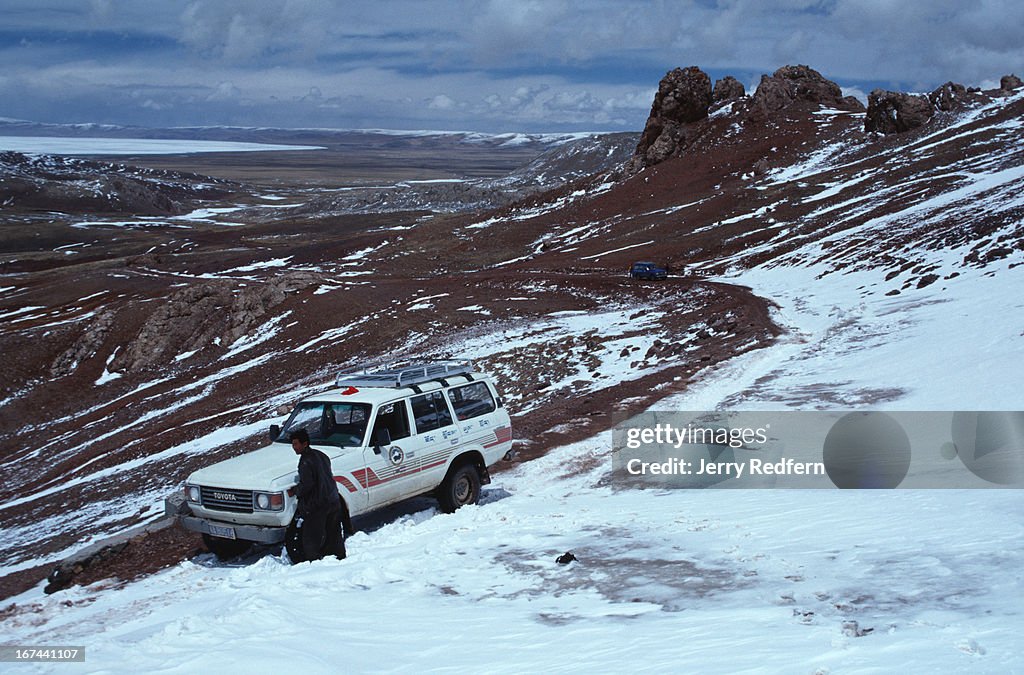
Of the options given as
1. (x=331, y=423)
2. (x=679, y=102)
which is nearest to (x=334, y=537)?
(x=331, y=423)

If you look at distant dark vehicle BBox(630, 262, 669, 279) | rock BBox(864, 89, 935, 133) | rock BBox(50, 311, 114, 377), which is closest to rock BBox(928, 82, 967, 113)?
rock BBox(864, 89, 935, 133)

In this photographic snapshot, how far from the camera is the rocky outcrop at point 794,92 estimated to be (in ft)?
318

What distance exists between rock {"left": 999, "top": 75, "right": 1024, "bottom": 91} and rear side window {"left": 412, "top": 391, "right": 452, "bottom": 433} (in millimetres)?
93705

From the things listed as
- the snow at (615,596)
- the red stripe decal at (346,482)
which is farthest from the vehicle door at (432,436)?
the red stripe decal at (346,482)

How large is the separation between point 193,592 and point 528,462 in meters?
7.13

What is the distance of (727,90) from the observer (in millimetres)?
103812

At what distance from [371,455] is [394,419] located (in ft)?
2.40

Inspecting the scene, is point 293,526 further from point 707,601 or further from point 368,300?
point 368,300

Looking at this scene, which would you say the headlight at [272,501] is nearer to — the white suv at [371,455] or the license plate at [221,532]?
the white suv at [371,455]

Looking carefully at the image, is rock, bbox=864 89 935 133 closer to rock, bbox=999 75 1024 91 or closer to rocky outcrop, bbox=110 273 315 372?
rock, bbox=999 75 1024 91

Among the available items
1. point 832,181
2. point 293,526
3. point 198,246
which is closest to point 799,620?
point 293,526

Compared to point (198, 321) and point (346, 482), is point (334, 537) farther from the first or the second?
point (198, 321)

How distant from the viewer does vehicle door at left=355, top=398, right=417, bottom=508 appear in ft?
36.2

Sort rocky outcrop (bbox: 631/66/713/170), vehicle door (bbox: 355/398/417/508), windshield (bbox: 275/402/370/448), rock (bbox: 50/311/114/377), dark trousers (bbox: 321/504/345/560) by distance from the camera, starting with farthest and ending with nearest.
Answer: rocky outcrop (bbox: 631/66/713/170) → rock (bbox: 50/311/114/377) → windshield (bbox: 275/402/370/448) → vehicle door (bbox: 355/398/417/508) → dark trousers (bbox: 321/504/345/560)
